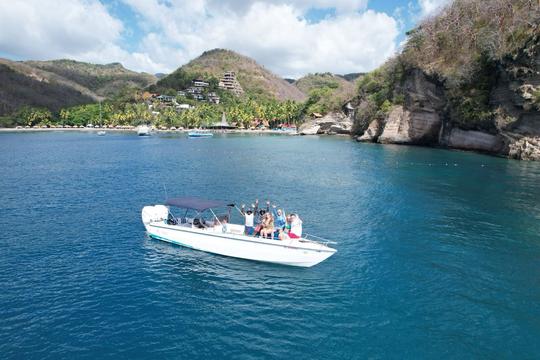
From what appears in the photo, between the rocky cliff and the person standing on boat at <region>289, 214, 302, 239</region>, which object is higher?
the rocky cliff

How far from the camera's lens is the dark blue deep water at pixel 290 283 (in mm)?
16156

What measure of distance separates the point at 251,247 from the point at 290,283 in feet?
12.5

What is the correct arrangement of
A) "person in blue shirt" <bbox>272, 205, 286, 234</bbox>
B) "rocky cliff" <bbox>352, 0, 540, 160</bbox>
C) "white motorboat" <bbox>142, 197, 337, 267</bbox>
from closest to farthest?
"white motorboat" <bbox>142, 197, 337, 267</bbox> → "person in blue shirt" <bbox>272, 205, 286, 234</bbox> → "rocky cliff" <bbox>352, 0, 540, 160</bbox>

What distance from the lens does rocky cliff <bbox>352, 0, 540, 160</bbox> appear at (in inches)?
2438

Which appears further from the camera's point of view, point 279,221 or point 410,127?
point 410,127

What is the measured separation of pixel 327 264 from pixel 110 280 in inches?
509

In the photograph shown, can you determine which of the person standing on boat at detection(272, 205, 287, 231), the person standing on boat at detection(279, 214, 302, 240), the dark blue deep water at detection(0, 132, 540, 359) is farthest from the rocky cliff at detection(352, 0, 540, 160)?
the person standing on boat at detection(272, 205, 287, 231)

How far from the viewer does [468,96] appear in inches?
2960

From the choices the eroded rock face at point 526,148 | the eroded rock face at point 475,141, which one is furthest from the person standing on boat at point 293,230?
the eroded rock face at point 475,141

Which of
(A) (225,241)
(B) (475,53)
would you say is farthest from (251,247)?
(B) (475,53)

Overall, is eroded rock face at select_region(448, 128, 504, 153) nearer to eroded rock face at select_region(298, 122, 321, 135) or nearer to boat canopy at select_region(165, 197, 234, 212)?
boat canopy at select_region(165, 197, 234, 212)

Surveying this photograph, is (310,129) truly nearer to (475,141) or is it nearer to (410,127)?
(410,127)

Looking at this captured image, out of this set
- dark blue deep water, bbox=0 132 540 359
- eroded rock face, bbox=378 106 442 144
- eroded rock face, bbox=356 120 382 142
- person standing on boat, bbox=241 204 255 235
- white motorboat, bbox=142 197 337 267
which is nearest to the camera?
dark blue deep water, bbox=0 132 540 359

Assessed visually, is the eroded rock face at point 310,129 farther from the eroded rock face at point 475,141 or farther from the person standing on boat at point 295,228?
the person standing on boat at point 295,228
